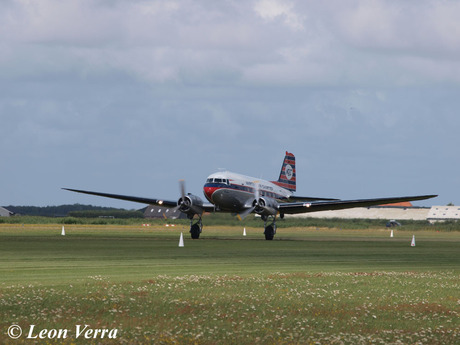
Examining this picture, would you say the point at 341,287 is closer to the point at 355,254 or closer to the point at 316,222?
the point at 355,254

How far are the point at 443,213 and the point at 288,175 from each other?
303 feet

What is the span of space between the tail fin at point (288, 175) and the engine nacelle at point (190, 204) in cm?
1123

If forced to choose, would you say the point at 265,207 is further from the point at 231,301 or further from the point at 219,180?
the point at 231,301

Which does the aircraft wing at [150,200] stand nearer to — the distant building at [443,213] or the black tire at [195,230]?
the black tire at [195,230]

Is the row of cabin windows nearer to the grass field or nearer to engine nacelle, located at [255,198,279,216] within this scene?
engine nacelle, located at [255,198,279,216]

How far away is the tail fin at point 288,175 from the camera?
2749 inches

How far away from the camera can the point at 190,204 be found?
5934cm

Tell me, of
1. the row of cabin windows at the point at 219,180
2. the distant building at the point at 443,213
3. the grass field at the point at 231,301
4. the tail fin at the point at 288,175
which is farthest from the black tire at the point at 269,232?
the distant building at the point at 443,213

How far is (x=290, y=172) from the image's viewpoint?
70.6 m

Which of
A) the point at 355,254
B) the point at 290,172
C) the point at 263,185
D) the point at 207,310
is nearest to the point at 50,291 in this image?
the point at 207,310

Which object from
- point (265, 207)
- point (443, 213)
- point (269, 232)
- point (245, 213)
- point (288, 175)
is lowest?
point (269, 232)

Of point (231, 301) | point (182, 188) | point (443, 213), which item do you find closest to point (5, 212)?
point (443, 213)

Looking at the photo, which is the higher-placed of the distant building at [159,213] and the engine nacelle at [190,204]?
the distant building at [159,213]

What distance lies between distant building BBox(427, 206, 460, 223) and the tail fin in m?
87.0
